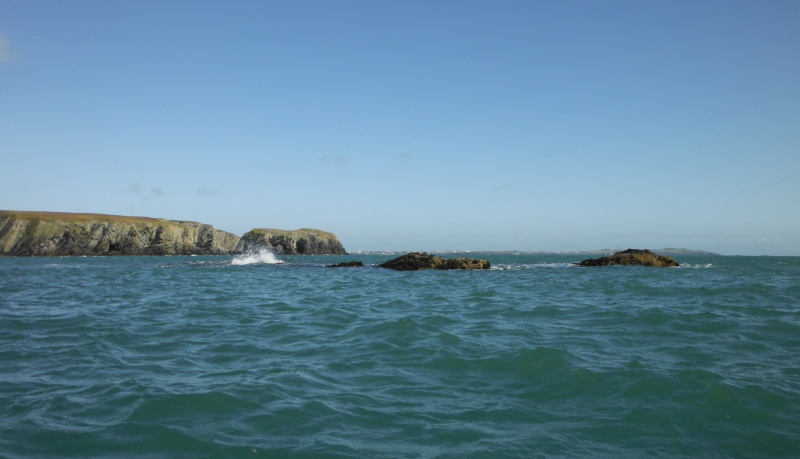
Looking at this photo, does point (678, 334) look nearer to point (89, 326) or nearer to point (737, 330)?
point (737, 330)

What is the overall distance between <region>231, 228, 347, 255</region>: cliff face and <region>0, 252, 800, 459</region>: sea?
111712 mm

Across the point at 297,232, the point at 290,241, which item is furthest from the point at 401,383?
the point at 297,232

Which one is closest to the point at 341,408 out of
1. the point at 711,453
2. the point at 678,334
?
the point at 711,453

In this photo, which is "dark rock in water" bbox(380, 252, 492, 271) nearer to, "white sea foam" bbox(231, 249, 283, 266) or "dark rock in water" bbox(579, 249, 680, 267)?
"dark rock in water" bbox(579, 249, 680, 267)

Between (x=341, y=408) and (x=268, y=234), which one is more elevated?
(x=268, y=234)

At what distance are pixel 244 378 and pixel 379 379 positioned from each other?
1985 millimetres

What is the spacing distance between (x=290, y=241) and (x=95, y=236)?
46.0 meters

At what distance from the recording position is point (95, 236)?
93.9 metres

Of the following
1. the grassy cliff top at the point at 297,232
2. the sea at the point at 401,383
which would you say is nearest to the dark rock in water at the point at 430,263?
the sea at the point at 401,383

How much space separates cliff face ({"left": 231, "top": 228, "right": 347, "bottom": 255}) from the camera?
123 meters

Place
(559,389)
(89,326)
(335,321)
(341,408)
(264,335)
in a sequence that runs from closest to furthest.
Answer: (341,408), (559,389), (264,335), (89,326), (335,321)

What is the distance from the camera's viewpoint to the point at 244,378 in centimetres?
676

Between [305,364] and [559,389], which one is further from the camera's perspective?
[305,364]

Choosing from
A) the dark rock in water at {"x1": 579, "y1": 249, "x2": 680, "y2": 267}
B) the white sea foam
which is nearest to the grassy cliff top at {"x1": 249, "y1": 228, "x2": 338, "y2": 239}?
the white sea foam
